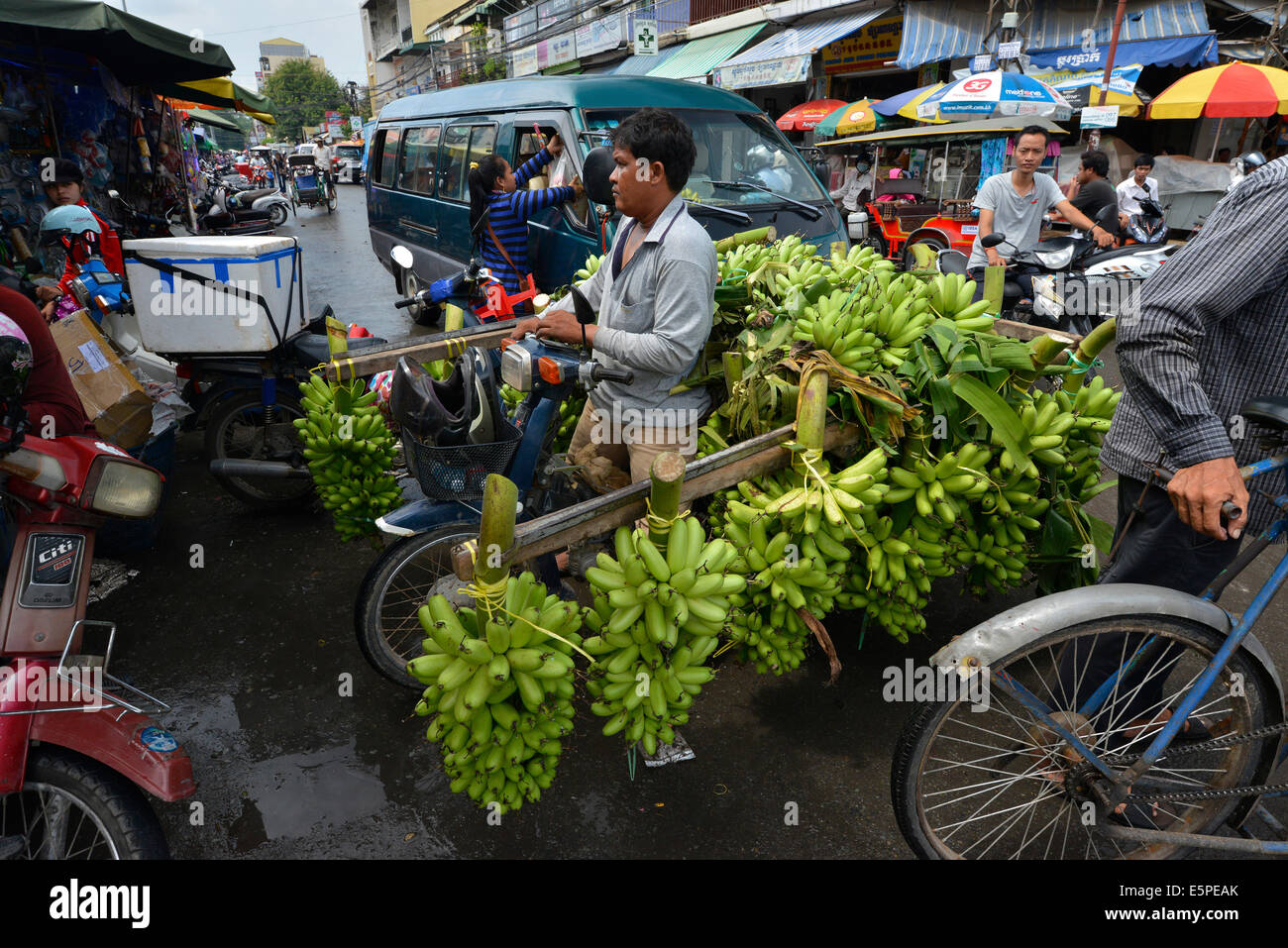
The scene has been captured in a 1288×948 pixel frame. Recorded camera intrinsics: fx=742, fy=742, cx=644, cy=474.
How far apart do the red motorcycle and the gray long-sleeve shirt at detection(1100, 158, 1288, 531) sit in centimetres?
259

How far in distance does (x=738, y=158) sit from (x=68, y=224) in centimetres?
484

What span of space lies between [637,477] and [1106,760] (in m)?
1.64

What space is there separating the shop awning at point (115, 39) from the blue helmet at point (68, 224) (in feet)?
6.16

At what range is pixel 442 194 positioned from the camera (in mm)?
7352

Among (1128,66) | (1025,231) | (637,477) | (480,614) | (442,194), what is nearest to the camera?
(480,614)

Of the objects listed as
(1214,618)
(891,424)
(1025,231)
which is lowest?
(1214,618)

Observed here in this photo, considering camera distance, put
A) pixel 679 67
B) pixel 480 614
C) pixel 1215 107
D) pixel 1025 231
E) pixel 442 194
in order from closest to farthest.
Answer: pixel 480 614
pixel 1025 231
pixel 442 194
pixel 1215 107
pixel 679 67

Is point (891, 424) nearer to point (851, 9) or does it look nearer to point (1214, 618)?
point (1214, 618)

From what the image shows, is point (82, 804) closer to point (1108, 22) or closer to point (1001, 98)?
point (1001, 98)

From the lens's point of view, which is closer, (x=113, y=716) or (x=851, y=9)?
(x=113, y=716)

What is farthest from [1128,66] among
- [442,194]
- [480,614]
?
[480,614]

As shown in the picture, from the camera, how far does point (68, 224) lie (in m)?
5.02

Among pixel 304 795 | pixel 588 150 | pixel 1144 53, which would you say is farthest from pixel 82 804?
pixel 1144 53

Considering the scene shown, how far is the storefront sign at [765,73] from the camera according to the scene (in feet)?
52.6
